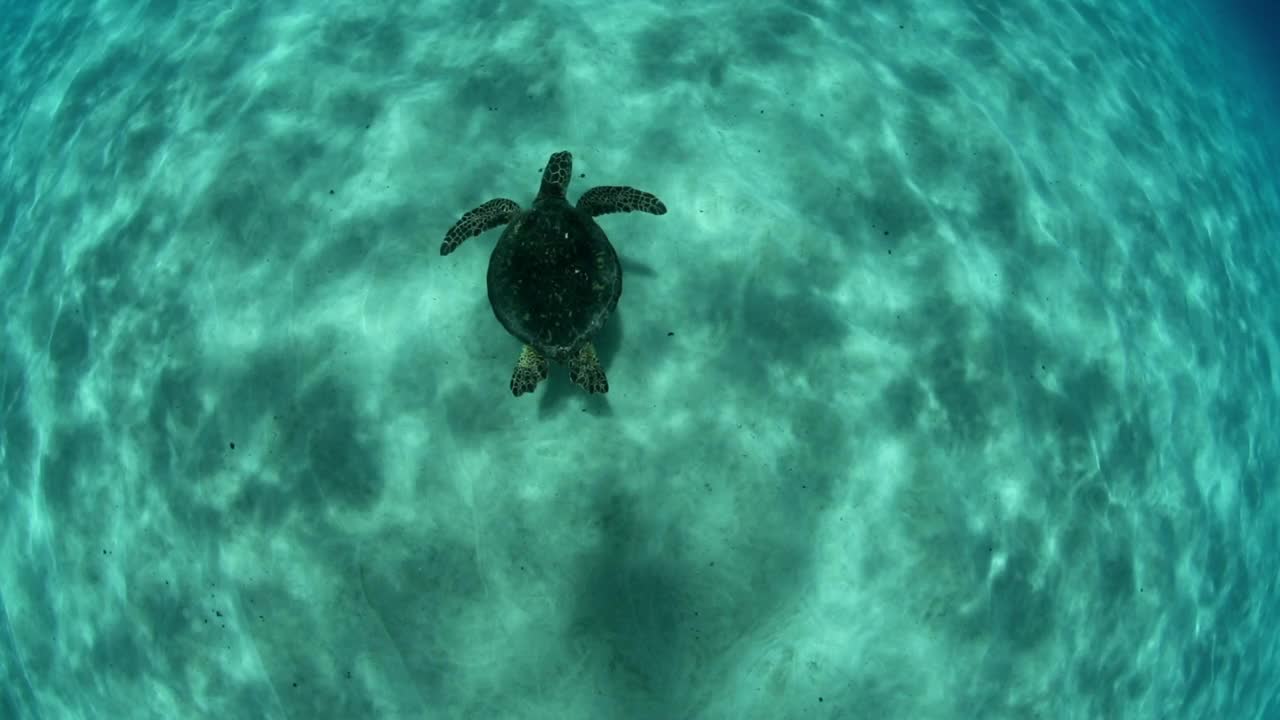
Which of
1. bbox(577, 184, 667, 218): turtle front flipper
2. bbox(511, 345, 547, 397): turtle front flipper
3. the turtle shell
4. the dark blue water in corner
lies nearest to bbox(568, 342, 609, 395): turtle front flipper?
the turtle shell

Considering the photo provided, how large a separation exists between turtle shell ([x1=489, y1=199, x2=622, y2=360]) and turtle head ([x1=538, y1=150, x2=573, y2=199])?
0.49 m

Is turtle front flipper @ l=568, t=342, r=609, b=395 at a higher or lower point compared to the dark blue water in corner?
lower

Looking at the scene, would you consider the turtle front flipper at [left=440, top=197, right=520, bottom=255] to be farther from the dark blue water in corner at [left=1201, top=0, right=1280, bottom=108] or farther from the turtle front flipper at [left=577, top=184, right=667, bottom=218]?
the dark blue water in corner at [left=1201, top=0, right=1280, bottom=108]

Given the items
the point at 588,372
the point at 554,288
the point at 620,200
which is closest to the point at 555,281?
the point at 554,288

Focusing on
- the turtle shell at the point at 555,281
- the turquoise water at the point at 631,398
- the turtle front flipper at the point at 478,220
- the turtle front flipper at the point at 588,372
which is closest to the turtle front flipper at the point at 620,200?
the turtle shell at the point at 555,281

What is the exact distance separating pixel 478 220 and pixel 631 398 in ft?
8.48

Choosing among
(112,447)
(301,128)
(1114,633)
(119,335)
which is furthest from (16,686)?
(1114,633)

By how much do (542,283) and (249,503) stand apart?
13.9 ft

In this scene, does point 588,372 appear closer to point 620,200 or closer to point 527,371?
point 527,371

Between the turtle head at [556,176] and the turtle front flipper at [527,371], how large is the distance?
178 cm

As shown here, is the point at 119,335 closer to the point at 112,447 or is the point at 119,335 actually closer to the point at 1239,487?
the point at 112,447

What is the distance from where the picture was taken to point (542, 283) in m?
6.04

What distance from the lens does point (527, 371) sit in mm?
6309

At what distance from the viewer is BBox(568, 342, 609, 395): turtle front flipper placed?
6.24 metres
